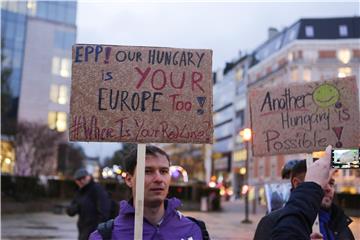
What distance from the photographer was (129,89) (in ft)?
12.7

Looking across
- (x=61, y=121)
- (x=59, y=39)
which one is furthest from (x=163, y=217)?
(x=59, y=39)

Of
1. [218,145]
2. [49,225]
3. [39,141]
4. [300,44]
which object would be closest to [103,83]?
[49,225]

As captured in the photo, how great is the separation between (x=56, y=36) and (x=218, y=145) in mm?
39051

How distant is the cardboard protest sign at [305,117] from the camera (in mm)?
4098

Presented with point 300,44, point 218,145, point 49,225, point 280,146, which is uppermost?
point 300,44

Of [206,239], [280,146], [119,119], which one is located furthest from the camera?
[280,146]

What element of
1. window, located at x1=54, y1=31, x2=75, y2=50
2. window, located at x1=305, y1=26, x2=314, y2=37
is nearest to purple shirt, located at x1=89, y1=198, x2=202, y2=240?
window, located at x1=54, y1=31, x2=75, y2=50

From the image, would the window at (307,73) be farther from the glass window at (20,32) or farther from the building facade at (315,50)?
the glass window at (20,32)

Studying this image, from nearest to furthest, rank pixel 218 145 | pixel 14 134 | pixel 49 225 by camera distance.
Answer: pixel 49 225
pixel 14 134
pixel 218 145

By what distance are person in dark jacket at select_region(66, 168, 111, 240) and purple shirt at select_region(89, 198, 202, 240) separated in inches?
190

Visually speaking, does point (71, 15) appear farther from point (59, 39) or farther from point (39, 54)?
point (39, 54)

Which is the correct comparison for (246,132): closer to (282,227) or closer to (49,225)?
(49,225)

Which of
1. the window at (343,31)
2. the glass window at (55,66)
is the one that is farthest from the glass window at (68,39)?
the window at (343,31)

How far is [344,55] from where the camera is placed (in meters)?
61.0
